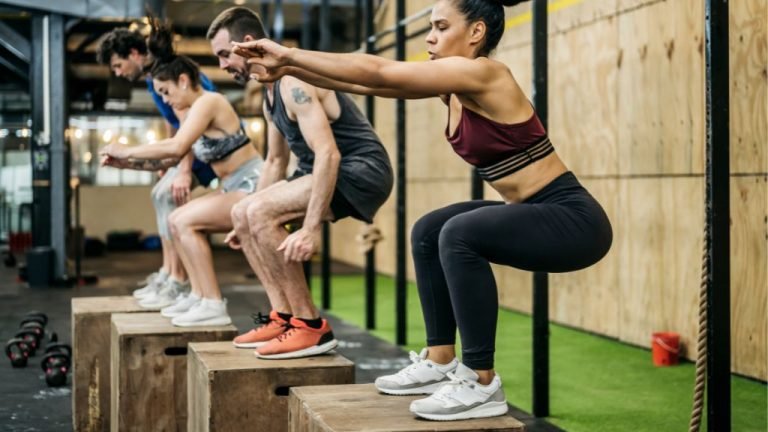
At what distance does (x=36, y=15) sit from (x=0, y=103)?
8054 mm

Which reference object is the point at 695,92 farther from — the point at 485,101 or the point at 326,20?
the point at 326,20

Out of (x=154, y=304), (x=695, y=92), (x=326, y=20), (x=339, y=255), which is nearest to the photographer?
(x=154, y=304)

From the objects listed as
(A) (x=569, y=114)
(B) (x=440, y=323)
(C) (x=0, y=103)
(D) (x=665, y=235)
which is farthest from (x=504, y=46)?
(C) (x=0, y=103)

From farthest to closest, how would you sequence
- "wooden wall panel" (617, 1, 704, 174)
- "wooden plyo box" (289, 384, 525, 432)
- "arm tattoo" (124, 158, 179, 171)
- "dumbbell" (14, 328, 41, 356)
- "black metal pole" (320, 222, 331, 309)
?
1. "black metal pole" (320, 222, 331, 309)
2. "dumbbell" (14, 328, 41, 356)
3. "wooden wall panel" (617, 1, 704, 174)
4. "arm tattoo" (124, 158, 179, 171)
5. "wooden plyo box" (289, 384, 525, 432)

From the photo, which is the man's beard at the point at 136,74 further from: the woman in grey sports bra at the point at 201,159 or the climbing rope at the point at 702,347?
the climbing rope at the point at 702,347

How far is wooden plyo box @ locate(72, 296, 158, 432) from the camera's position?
4.06 metres

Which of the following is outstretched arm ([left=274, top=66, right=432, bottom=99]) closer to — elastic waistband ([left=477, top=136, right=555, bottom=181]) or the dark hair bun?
elastic waistband ([left=477, top=136, right=555, bottom=181])

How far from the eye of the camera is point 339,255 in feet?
44.4

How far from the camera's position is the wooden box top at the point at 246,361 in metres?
2.86

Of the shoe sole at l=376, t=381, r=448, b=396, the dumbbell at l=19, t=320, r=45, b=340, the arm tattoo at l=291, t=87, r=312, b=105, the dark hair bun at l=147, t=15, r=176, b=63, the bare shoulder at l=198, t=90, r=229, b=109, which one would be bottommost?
the dumbbell at l=19, t=320, r=45, b=340

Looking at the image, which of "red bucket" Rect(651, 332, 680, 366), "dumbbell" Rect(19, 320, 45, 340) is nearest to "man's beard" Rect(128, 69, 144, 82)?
"dumbbell" Rect(19, 320, 45, 340)

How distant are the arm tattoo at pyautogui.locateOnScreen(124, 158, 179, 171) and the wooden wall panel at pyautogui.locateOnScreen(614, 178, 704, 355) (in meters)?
2.57

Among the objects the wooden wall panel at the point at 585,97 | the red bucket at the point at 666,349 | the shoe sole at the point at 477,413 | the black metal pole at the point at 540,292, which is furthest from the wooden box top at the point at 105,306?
the wooden wall panel at the point at 585,97

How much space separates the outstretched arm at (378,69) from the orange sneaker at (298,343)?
108cm
